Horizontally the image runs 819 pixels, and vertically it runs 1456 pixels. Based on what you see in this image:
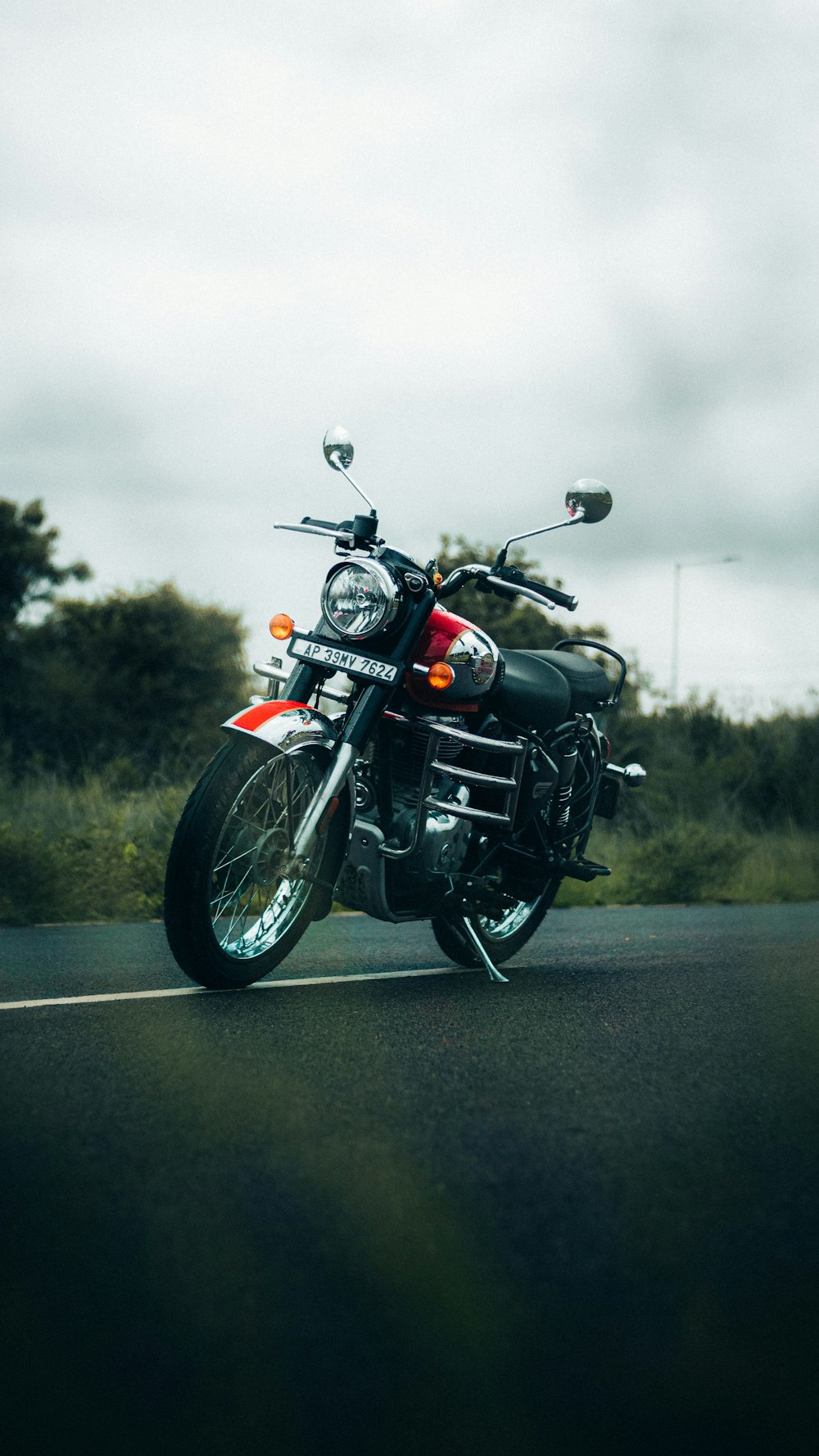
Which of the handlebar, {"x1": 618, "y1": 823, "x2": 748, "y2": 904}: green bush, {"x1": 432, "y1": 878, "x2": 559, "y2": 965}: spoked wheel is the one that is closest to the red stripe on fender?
the handlebar

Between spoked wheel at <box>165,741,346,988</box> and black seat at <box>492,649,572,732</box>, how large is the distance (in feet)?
3.54

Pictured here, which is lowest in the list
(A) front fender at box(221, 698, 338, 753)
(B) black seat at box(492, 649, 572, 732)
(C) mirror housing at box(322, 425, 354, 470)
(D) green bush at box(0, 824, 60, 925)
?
(D) green bush at box(0, 824, 60, 925)

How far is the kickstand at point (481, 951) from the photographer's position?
5297 millimetres

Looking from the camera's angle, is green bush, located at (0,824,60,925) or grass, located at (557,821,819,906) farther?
grass, located at (557,821,819,906)

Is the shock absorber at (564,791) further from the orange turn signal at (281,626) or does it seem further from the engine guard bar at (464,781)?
the orange turn signal at (281,626)

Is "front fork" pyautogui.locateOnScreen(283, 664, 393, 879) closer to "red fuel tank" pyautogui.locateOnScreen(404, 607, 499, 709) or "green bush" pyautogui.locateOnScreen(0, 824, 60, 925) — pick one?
"red fuel tank" pyautogui.locateOnScreen(404, 607, 499, 709)

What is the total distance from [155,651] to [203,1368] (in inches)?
1066

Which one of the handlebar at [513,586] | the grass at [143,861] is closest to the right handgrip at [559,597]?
the handlebar at [513,586]

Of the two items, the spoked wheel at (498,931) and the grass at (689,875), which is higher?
the spoked wheel at (498,931)

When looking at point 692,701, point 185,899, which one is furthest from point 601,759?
point 692,701

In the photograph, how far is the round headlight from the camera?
4.73m

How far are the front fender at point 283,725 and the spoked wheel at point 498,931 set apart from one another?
1.33m

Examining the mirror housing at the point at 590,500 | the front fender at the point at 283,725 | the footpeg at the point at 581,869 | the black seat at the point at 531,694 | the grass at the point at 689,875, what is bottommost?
the grass at the point at 689,875

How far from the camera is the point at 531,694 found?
219 inches
